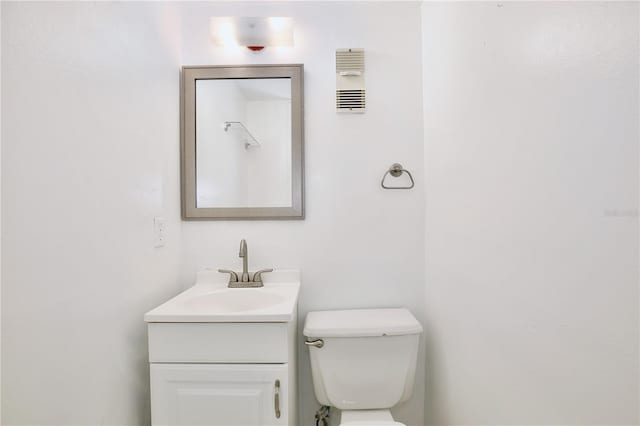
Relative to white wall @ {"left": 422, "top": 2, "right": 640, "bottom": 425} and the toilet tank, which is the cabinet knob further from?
white wall @ {"left": 422, "top": 2, "right": 640, "bottom": 425}

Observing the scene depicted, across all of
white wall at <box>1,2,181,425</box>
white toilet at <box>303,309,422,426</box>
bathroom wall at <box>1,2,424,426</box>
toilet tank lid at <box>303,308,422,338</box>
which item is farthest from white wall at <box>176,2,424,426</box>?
white wall at <box>1,2,181,425</box>

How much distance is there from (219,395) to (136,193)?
0.76 m

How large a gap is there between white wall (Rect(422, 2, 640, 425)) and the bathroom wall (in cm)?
A: 32

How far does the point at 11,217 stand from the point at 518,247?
121 centimetres

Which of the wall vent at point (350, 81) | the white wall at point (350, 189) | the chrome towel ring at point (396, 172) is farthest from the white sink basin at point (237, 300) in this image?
the wall vent at point (350, 81)

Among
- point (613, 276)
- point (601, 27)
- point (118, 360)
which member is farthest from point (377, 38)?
point (118, 360)

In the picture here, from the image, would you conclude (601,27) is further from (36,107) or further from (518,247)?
(36,107)

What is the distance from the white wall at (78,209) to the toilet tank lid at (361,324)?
2.20 feet

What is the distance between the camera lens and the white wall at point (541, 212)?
0.53m

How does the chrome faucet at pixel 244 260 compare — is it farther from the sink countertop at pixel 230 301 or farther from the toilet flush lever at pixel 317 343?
the toilet flush lever at pixel 317 343

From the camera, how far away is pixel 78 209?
0.80 m

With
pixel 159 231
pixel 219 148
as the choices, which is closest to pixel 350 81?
pixel 219 148

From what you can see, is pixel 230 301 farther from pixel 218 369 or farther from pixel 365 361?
pixel 365 361

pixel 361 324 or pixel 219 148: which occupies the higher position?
pixel 219 148
